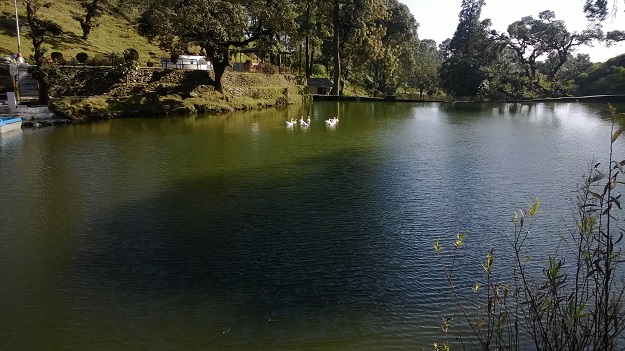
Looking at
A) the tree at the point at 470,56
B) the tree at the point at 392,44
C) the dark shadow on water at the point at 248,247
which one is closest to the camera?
the dark shadow on water at the point at 248,247

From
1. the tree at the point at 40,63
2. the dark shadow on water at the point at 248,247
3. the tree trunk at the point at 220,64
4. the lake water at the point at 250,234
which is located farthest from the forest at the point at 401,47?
the dark shadow on water at the point at 248,247

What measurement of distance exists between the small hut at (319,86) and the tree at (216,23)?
23.9 m

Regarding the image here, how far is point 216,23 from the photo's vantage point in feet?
116

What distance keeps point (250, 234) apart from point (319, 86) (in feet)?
180

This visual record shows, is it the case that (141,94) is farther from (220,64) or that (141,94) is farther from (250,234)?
(250,234)

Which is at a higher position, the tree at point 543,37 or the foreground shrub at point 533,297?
the tree at point 543,37

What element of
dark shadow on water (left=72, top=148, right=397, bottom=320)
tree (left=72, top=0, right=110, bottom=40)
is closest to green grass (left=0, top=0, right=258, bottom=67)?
tree (left=72, top=0, right=110, bottom=40)

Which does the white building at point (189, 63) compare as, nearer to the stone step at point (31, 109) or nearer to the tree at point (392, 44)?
the stone step at point (31, 109)

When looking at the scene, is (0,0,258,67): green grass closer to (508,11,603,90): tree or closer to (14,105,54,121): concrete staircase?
(14,105,54,121): concrete staircase

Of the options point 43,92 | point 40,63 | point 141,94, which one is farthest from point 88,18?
point 43,92

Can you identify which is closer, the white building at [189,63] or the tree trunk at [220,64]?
the tree trunk at [220,64]

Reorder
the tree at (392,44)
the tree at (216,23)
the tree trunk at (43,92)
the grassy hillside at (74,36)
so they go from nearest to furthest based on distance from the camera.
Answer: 1. the tree trunk at (43,92)
2. the tree at (216,23)
3. the grassy hillside at (74,36)
4. the tree at (392,44)

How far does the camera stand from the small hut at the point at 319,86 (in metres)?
64.1

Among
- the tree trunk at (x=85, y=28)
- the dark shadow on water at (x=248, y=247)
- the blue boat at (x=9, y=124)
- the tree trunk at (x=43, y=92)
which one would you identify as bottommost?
the dark shadow on water at (x=248, y=247)
